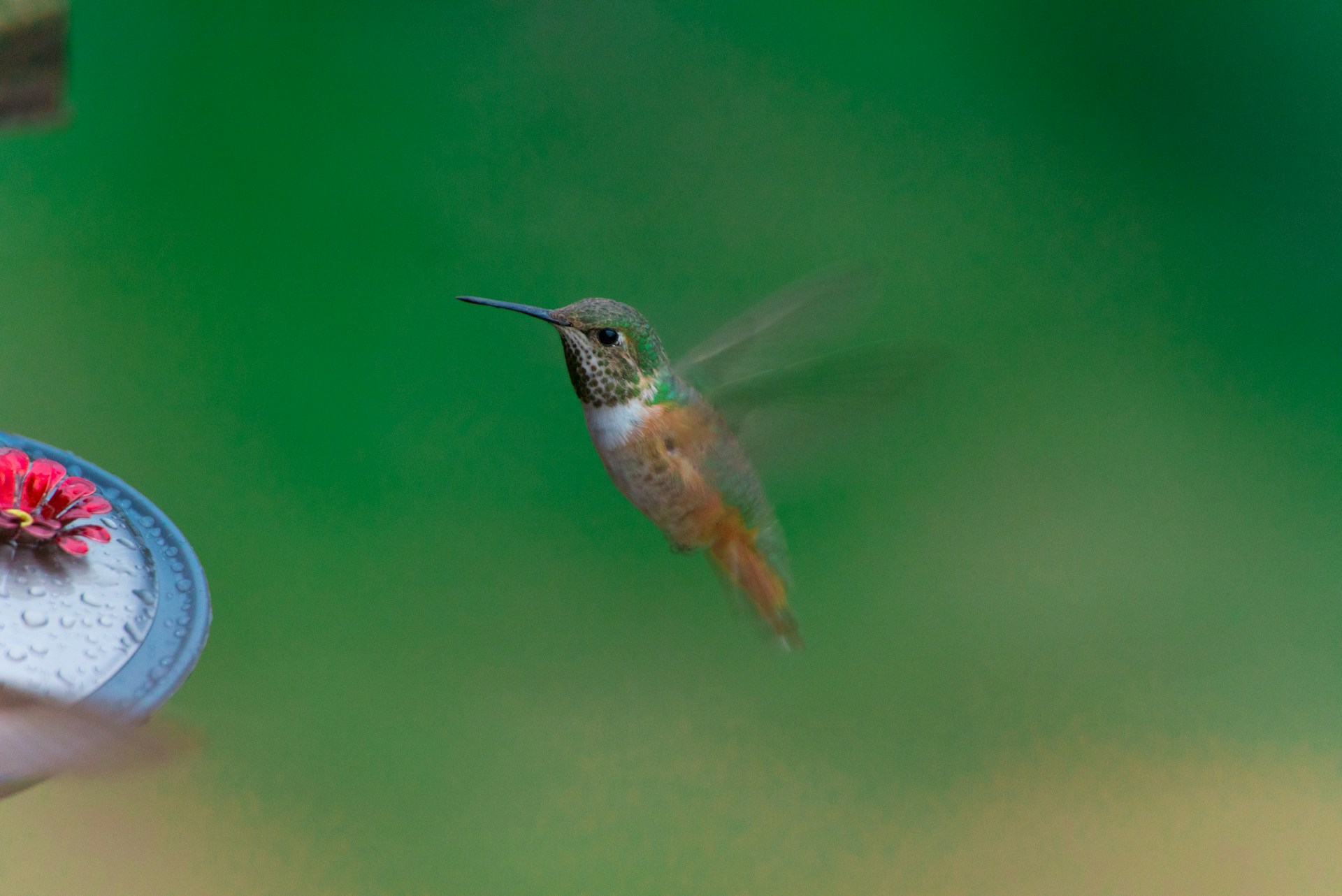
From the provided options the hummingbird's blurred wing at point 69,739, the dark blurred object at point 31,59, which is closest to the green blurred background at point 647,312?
the dark blurred object at point 31,59

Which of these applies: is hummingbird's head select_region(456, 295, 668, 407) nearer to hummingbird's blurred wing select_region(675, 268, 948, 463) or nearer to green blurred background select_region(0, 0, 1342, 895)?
hummingbird's blurred wing select_region(675, 268, 948, 463)

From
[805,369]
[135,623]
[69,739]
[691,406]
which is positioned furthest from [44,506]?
[805,369]

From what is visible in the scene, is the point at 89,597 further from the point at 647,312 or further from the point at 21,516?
the point at 647,312

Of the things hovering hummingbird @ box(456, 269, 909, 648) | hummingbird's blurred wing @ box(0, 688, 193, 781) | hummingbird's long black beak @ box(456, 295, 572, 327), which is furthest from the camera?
hovering hummingbird @ box(456, 269, 909, 648)

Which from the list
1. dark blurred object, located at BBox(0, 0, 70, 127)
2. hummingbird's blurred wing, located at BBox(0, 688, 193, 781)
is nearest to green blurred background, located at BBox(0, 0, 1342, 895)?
dark blurred object, located at BBox(0, 0, 70, 127)

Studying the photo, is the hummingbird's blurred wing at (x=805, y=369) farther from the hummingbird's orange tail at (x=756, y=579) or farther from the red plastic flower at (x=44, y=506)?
the red plastic flower at (x=44, y=506)
